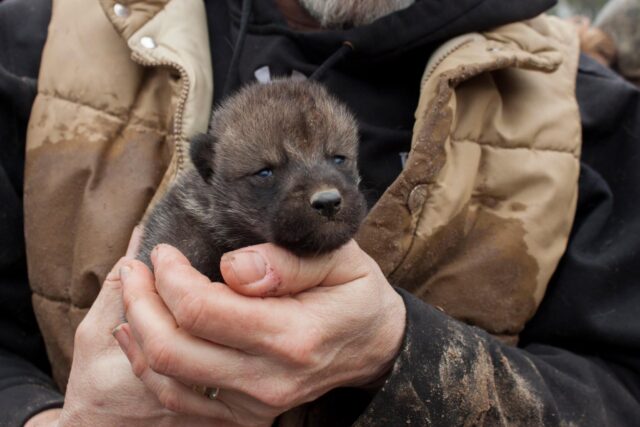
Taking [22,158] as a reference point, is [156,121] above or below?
above

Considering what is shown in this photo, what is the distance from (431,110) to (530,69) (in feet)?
1.42

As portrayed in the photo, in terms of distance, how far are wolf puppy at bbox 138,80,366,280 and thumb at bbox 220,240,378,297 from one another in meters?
0.04

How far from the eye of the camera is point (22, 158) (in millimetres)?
2539

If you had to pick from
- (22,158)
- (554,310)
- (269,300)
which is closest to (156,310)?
(269,300)

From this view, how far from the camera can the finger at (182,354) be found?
5.13 feet

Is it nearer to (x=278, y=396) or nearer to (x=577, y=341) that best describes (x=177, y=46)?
(x=278, y=396)

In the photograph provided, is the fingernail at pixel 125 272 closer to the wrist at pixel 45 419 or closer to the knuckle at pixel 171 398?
the knuckle at pixel 171 398

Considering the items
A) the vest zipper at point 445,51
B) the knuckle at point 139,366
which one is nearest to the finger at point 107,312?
the knuckle at point 139,366

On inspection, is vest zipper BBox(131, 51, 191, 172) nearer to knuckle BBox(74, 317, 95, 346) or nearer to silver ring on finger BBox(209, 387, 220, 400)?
knuckle BBox(74, 317, 95, 346)

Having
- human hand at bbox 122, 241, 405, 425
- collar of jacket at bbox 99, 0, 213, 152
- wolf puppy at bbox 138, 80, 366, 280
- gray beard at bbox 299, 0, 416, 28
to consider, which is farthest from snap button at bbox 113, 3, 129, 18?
human hand at bbox 122, 241, 405, 425

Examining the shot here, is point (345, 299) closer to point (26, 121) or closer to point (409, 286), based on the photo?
point (409, 286)

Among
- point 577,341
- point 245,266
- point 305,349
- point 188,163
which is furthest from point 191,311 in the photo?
point 577,341

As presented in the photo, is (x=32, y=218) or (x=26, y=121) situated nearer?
(x=32, y=218)

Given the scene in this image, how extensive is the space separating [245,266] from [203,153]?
0.62 metres
